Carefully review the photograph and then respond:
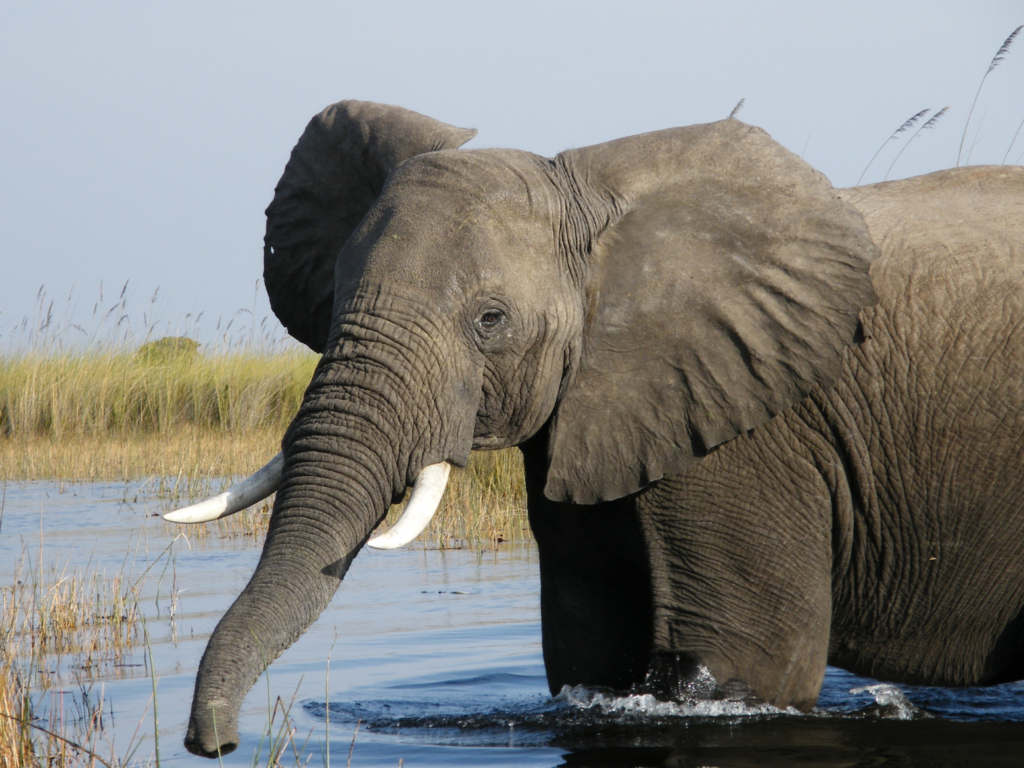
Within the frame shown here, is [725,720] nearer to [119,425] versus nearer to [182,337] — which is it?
[119,425]

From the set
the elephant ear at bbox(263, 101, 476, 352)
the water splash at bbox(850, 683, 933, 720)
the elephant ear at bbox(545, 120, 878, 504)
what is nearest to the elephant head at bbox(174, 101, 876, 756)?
the elephant ear at bbox(545, 120, 878, 504)

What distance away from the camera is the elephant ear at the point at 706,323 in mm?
3918

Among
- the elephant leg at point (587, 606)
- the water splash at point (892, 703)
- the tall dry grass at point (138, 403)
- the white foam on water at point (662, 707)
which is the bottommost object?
the water splash at point (892, 703)

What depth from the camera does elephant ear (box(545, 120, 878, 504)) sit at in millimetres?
3918

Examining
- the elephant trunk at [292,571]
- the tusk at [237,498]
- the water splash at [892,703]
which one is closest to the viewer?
the elephant trunk at [292,571]

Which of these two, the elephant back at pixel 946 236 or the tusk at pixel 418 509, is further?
the elephant back at pixel 946 236

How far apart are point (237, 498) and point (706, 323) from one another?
4.77 feet

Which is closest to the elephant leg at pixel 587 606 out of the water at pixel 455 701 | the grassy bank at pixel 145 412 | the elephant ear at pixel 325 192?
the water at pixel 455 701

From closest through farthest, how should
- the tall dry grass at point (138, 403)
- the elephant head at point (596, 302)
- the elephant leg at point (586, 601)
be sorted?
the elephant head at point (596, 302) → the elephant leg at point (586, 601) → the tall dry grass at point (138, 403)

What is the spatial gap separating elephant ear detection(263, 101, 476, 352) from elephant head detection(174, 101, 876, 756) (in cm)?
59

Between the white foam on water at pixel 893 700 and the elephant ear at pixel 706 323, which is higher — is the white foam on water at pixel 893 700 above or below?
below

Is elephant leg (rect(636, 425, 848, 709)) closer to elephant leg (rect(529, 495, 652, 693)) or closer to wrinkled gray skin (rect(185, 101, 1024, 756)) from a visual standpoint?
wrinkled gray skin (rect(185, 101, 1024, 756))

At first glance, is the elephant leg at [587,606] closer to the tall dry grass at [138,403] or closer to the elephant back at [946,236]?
the elephant back at [946,236]

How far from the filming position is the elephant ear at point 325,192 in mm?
4602
